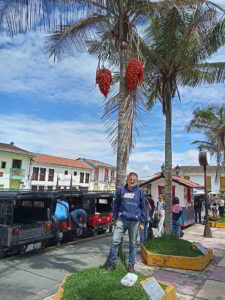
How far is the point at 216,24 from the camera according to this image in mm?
6691

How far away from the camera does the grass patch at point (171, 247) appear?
20.5 feet

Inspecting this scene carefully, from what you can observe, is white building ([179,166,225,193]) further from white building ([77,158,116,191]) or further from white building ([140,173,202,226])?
white building ([140,173,202,226])

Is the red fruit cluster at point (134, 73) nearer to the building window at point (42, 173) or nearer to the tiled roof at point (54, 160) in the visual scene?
the tiled roof at point (54, 160)

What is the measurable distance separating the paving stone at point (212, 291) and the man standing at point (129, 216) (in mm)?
1346

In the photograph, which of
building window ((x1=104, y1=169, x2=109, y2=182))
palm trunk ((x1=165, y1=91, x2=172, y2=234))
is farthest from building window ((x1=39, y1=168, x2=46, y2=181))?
palm trunk ((x1=165, y1=91, x2=172, y2=234))

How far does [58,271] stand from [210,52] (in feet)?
22.8

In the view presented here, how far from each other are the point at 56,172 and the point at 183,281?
36.1 meters

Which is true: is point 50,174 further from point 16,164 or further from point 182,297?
point 182,297

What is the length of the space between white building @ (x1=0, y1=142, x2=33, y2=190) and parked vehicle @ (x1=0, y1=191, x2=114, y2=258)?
23.2 metres

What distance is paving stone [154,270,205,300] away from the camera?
4.75m

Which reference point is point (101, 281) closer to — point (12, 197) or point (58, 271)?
point (58, 271)

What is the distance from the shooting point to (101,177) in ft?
161

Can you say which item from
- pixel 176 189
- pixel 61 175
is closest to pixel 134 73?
pixel 176 189

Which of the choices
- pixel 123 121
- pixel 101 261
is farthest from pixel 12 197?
pixel 123 121
